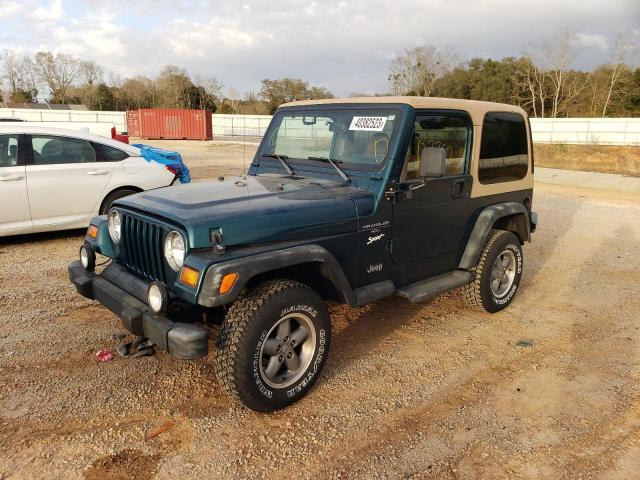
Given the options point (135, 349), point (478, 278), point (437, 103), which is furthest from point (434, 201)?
point (135, 349)

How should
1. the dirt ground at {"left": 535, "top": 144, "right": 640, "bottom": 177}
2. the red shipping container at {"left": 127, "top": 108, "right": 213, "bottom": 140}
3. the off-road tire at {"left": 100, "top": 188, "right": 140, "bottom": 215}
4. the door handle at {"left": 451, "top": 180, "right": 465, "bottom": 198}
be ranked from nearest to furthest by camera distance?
1. the door handle at {"left": 451, "top": 180, "right": 465, "bottom": 198}
2. the off-road tire at {"left": 100, "top": 188, "right": 140, "bottom": 215}
3. the dirt ground at {"left": 535, "top": 144, "right": 640, "bottom": 177}
4. the red shipping container at {"left": 127, "top": 108, "right": 213, "bottom": 140}

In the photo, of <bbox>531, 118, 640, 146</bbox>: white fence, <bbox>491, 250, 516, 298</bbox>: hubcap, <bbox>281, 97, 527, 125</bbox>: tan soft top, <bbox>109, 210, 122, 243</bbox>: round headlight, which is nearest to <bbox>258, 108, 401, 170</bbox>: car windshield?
<bbox>281, 97, 527, 125</bbox>: tan soft top

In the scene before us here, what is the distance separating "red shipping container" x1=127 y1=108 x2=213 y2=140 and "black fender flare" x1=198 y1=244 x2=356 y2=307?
3777 centimetres

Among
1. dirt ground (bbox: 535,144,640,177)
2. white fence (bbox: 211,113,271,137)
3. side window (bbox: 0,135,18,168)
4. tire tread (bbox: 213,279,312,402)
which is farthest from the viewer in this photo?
white fence (bbox: 211,113,271,137)

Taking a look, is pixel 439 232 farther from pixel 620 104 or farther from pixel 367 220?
pixel 620 104

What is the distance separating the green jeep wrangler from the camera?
308 cm

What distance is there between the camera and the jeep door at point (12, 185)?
6594mm

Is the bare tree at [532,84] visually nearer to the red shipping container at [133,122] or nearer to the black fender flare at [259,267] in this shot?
the red shipping container at [133,122]

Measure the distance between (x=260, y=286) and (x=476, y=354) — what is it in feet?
6.86

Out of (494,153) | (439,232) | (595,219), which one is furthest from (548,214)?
(439,232)

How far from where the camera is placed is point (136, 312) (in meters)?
3.24

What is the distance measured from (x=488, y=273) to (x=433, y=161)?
148cm

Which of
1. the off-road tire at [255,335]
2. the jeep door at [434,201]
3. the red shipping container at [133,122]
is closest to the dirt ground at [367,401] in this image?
the off-road tire at [255,335]

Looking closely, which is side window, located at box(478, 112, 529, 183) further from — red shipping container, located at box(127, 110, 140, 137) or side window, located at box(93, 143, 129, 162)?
red shipping container, located at box(127, 110, 140, 137)
